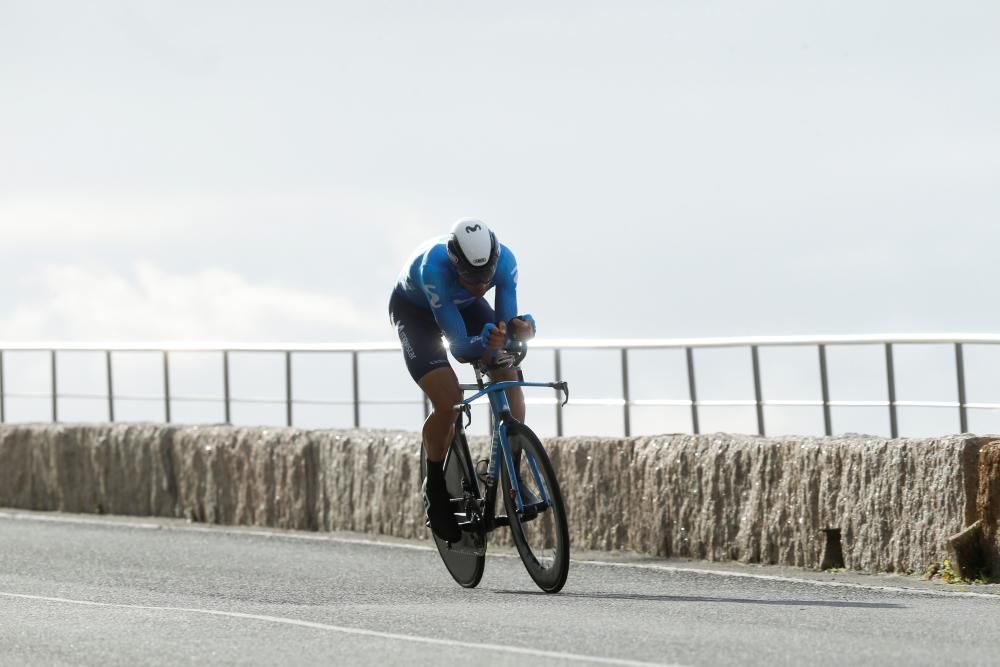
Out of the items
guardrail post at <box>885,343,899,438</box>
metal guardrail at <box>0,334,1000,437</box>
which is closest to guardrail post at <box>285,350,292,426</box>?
metal guardrail at <box>0,334,1000,437</box>

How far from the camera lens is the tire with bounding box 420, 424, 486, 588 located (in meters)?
10.2

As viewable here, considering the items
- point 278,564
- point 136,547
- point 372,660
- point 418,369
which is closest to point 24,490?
point 136,547

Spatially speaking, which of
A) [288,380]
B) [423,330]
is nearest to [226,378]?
[288,380]

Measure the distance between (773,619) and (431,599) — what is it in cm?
206

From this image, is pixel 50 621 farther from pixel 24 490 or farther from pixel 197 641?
pixel 24 490

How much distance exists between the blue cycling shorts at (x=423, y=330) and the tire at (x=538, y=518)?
782 mm

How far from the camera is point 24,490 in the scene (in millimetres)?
19656

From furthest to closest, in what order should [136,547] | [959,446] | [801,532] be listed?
1. [136,547]
2. [801,532]
3. [959,446]

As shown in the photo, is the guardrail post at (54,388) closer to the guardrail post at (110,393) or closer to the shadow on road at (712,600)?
the guardrail post at (110,393)

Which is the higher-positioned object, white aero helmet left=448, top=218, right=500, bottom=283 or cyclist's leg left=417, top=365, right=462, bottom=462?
white aero helmet left=448, top=218, right=500, bottom=283

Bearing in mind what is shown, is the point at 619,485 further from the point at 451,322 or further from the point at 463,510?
the point at 451,322

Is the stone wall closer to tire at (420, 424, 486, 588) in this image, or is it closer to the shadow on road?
the shadow on road

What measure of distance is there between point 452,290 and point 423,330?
0.46 m

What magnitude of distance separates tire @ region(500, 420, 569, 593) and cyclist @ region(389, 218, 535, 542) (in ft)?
1.34
